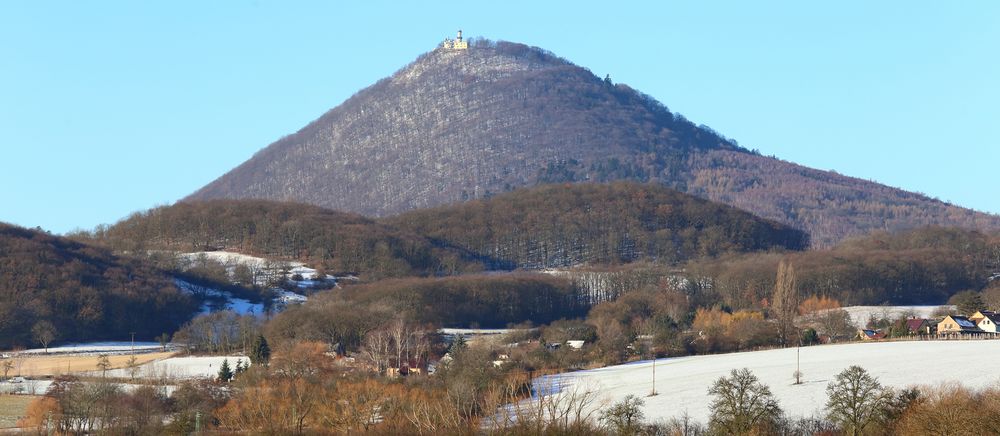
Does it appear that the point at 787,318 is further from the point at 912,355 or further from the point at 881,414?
the point at 881,414

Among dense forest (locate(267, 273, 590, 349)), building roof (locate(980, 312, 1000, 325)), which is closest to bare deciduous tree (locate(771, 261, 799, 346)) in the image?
building roof (locate(980, 312, 1000, 325))

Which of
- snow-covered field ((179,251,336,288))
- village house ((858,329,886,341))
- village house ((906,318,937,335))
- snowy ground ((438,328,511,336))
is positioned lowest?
snowy ground ((438,328,511,336))

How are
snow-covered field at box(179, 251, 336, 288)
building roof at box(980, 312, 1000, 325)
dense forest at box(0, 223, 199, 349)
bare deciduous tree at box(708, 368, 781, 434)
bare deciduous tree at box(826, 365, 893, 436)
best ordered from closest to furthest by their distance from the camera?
bare deciduous tree at box(826, 365, 893, 436) < bare deciduous tree at box(708, 368, 781, 434) < building roof at box(980, 312, 1000, 325) < dense forest at box(0, 223, 199, 349) < snow-covered field at box(179, 251, 336, 288)

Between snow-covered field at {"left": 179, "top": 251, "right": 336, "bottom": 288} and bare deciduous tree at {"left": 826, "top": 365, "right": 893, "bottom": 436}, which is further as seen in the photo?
snow-covered field at {"left": 179, "top": 251, "right": 336, "bottom": 288}

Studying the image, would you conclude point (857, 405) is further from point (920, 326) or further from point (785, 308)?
point (785, 308)

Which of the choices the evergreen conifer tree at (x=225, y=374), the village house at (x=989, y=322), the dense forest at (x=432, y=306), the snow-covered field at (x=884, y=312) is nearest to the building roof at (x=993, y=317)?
the village house at (x=989, y=322)

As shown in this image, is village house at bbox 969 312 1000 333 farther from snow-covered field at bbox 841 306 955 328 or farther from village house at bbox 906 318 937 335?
snow-covered field at bbox 841 306 955 328

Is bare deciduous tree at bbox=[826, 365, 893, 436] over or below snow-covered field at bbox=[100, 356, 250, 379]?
over

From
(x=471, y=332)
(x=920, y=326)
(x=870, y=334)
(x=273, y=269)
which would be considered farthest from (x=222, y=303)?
(x=920, y=326)

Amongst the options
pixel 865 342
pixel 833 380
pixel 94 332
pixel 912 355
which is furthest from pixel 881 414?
pixel 94 332
